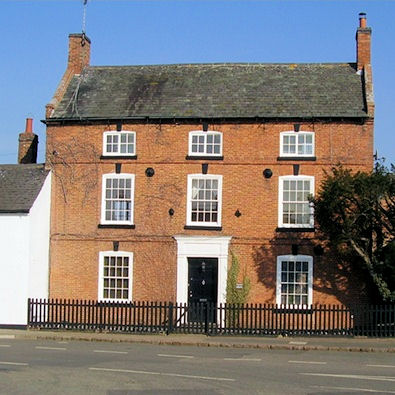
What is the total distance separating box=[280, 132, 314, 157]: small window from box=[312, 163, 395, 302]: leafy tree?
179 centimetres

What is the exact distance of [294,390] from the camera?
13.5 m

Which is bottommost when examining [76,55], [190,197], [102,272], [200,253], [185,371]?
[185,371]

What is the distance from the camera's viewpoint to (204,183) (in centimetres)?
2898

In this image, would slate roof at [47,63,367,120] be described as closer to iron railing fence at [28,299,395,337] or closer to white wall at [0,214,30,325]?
white wall at [0,214,30,325]

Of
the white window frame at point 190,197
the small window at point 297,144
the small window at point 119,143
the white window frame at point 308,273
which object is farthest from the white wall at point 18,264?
the small window at point 297,144

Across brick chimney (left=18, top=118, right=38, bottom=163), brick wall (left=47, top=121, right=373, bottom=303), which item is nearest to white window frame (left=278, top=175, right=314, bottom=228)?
brick wall (left=47, top=121, right=373, bottom=303)

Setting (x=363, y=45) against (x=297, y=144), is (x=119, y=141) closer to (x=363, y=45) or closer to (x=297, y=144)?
(x=297, y=144)

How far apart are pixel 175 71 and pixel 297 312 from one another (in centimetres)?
1156

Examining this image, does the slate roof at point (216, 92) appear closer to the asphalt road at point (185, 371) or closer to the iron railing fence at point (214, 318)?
the iron railing fence at point (214, 318)

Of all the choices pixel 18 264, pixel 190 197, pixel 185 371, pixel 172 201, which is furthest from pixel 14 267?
pixel 185 371

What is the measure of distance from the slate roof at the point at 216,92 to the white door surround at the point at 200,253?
190 inches

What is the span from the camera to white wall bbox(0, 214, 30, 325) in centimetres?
2809

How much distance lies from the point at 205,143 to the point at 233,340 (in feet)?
27.0

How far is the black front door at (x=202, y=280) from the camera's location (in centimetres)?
2881
